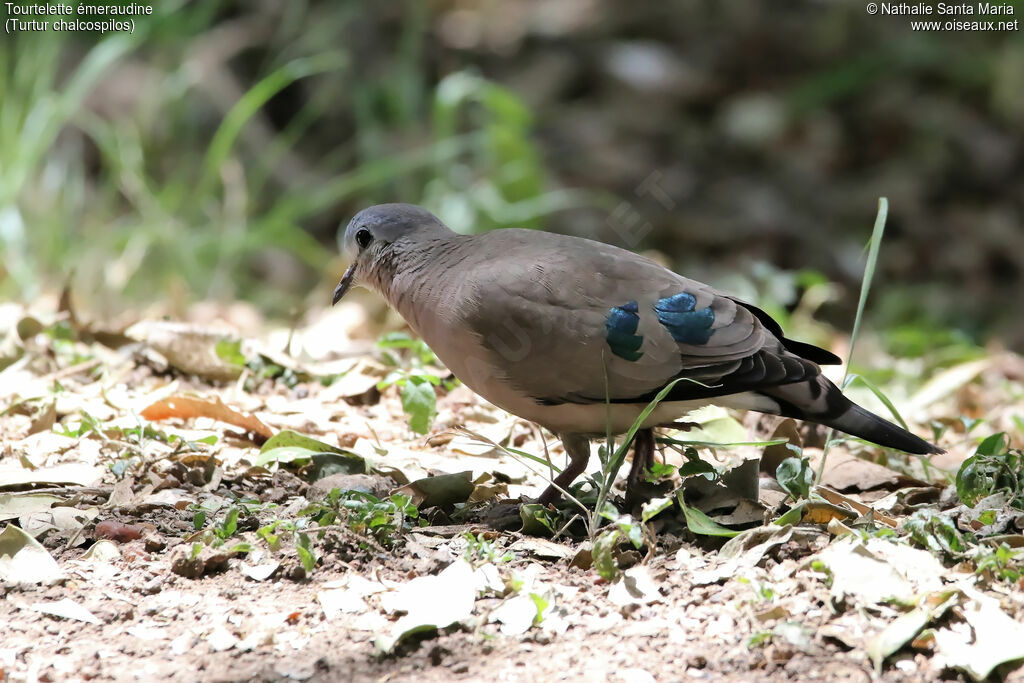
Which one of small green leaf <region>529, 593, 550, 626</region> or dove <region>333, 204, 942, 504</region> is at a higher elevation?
dove <region>333, 204, 942, 504</region>

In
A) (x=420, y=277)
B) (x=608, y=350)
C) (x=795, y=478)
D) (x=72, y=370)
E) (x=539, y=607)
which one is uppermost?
(x=420, y=277)

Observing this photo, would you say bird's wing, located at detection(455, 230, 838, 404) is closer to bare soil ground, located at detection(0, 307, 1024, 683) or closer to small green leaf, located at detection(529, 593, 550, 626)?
bare soil ground, located at detection(0, 307, 1024, 683)

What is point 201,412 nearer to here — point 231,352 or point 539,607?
point 231,352

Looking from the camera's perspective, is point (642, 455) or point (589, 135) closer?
point (642, 455)

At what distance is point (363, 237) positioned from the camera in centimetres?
358

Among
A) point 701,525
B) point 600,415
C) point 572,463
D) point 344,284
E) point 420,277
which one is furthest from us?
point 344,284

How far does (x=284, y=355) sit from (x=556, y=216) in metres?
4.06

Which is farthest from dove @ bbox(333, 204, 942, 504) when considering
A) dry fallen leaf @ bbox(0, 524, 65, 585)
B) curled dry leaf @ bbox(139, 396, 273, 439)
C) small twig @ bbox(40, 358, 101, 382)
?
small twig @ bbox(40, 358, 101, 382)

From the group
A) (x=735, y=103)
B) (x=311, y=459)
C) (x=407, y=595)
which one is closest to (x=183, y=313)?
(x=311, y=459)

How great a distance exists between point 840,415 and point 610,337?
661 mm

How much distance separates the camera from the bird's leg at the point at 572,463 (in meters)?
3.02

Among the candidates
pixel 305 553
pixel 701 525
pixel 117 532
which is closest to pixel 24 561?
pixel 117 532

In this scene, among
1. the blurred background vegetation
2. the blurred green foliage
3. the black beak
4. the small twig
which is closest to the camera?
the black beak

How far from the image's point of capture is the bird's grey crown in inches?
138
